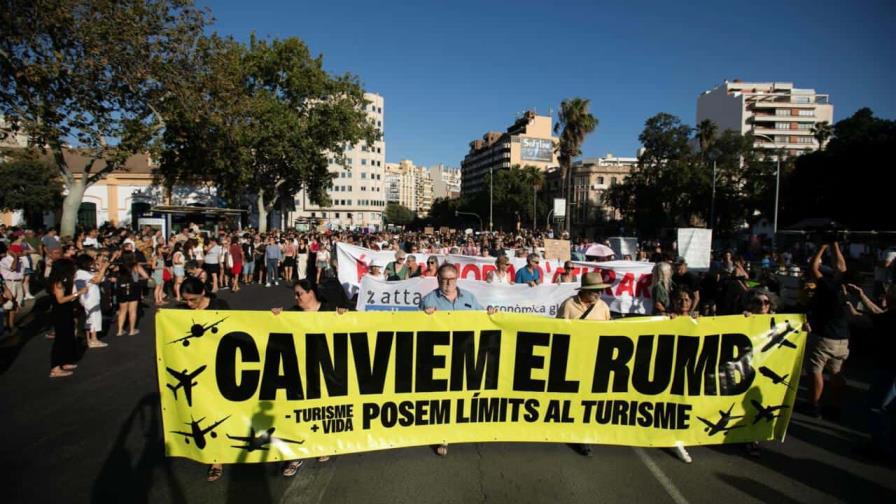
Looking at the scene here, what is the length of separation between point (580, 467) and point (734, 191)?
5244 cm

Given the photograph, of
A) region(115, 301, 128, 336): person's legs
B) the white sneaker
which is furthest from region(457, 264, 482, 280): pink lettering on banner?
the white sneaker

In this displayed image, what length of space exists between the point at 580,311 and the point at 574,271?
18.1 ft

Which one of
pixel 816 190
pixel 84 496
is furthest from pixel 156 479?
pixel 816 190

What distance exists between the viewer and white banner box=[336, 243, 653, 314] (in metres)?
9.98

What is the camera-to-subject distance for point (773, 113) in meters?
85.9

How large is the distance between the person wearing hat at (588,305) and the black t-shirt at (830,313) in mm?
2511

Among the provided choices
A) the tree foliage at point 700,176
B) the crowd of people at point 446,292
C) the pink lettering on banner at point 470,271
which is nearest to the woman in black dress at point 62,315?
the crowd of people at point 446,292

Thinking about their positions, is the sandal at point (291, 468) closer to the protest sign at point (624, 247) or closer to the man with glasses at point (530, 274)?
the man with glasses at point (530, 274)

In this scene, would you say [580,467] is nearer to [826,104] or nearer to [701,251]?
[701,251]

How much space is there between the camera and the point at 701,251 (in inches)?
602

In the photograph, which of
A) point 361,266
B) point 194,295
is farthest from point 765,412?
point 361,266

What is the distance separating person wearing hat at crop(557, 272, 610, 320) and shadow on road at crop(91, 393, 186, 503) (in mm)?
3466

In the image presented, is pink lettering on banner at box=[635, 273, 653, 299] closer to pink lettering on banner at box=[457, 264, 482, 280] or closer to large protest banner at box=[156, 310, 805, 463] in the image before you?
pink lettering on banner at box=[457, 264, 482, 280]

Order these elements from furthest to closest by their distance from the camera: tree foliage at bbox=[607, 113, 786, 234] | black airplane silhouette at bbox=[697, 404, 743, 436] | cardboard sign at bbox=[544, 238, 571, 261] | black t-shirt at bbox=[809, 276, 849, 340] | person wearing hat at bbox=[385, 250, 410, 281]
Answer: tree foliage at bbox=[607, 113, 786, 234] < cardboard sign at bbox=[544, 238, 571, 261] < person wearing hat at bbox=[385, 250, 410, 281] < black t-shirt at bbox=[809, 276, 849, 340] < black airplane silhouette at bbox=[697, 404, 743, 436]
